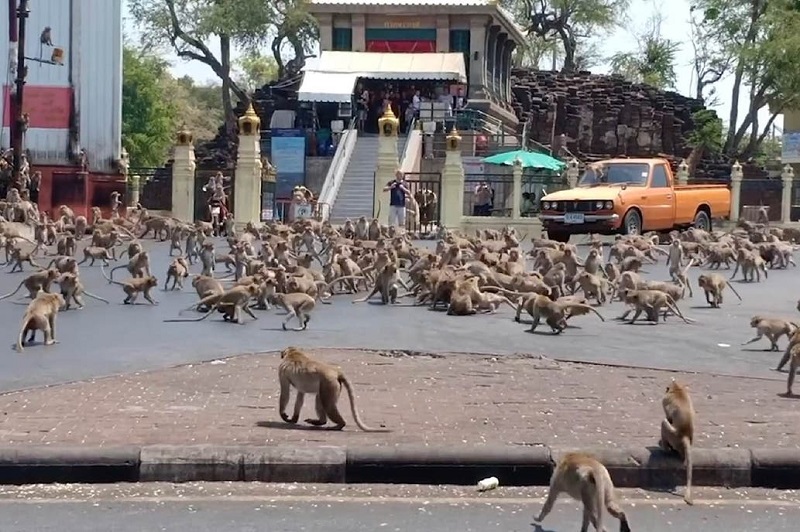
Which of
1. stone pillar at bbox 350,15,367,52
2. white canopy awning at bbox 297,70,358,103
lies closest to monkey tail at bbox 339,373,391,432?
white canopy awning at bbox 297,70,358,103

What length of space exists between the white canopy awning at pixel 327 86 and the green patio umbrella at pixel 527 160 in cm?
740

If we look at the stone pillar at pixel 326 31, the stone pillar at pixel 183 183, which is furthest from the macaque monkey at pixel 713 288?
the stone pillar at pixel 326 31

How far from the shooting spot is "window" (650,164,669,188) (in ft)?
96.1

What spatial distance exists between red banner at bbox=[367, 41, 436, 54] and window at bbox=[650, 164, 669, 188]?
21991mm

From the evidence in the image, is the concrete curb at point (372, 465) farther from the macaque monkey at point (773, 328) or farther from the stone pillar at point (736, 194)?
the stone pillar at point (736, 194)

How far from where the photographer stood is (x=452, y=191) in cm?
3481

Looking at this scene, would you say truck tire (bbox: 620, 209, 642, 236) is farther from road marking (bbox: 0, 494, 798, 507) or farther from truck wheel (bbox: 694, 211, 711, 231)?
road marking (bbox: 0, 494, 798, 507)

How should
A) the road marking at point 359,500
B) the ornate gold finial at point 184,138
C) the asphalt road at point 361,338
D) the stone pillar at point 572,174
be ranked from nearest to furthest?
the road marking at point 359,500, the asphalt road at point 361,338, the ornate gold finial at point 184,138, the stone pillar at point 572,174

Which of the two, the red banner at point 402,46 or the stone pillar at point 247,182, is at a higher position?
the red banner at point 402,46

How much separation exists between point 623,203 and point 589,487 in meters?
22.3

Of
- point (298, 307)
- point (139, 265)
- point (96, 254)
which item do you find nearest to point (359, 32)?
point (96, 254)

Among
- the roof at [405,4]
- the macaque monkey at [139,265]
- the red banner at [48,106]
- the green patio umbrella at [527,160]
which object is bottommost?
the macaque monkey at [139,265]

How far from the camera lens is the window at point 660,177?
29.3m

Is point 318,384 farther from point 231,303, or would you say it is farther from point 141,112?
point 141,112
